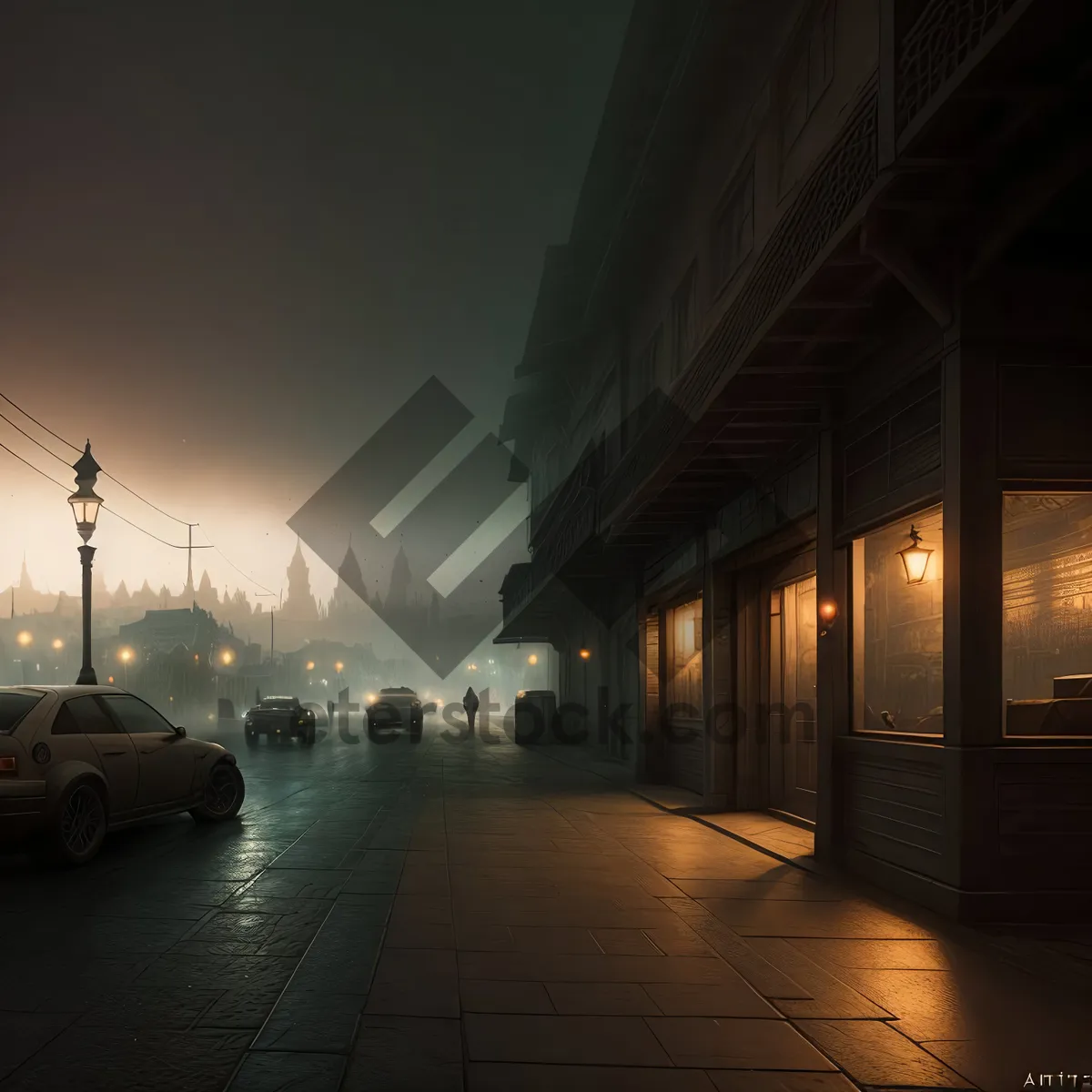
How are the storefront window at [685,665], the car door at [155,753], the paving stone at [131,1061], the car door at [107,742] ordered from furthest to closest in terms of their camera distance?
the storefront window at [685,665]
the car door at [155,753]
the car door at [107,742]
the paving stone at [131,1061]

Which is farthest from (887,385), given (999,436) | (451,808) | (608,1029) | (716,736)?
(451,808)

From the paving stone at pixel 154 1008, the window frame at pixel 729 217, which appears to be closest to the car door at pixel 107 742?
the paving stone at pixel 154 1008

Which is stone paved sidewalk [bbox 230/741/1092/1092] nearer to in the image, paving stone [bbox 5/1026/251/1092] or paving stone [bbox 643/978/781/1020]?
paving stone [bbox 643/978/781/1020]

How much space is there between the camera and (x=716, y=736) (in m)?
15.2

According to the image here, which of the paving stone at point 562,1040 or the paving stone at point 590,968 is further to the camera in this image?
the paving stone at point 590,968

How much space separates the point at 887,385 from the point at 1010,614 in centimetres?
222

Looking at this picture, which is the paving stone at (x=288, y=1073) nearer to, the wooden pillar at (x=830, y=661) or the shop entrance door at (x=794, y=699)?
the wooden pillar at (x=830, y=661)

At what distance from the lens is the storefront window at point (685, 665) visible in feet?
59.8

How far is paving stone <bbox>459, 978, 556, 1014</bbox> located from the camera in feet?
17.5

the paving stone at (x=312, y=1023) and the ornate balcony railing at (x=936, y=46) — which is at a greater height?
the ornate balcony railing at (x=936, y=46)

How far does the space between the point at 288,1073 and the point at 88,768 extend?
639 cm

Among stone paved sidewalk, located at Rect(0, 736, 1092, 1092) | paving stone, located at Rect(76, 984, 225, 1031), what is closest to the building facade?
stone paved sidewalk, located at Rect(0, 736, 1092, 1092)

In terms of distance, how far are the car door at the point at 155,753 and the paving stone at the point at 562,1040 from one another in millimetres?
6967

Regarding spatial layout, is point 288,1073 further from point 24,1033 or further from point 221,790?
point 221,790
